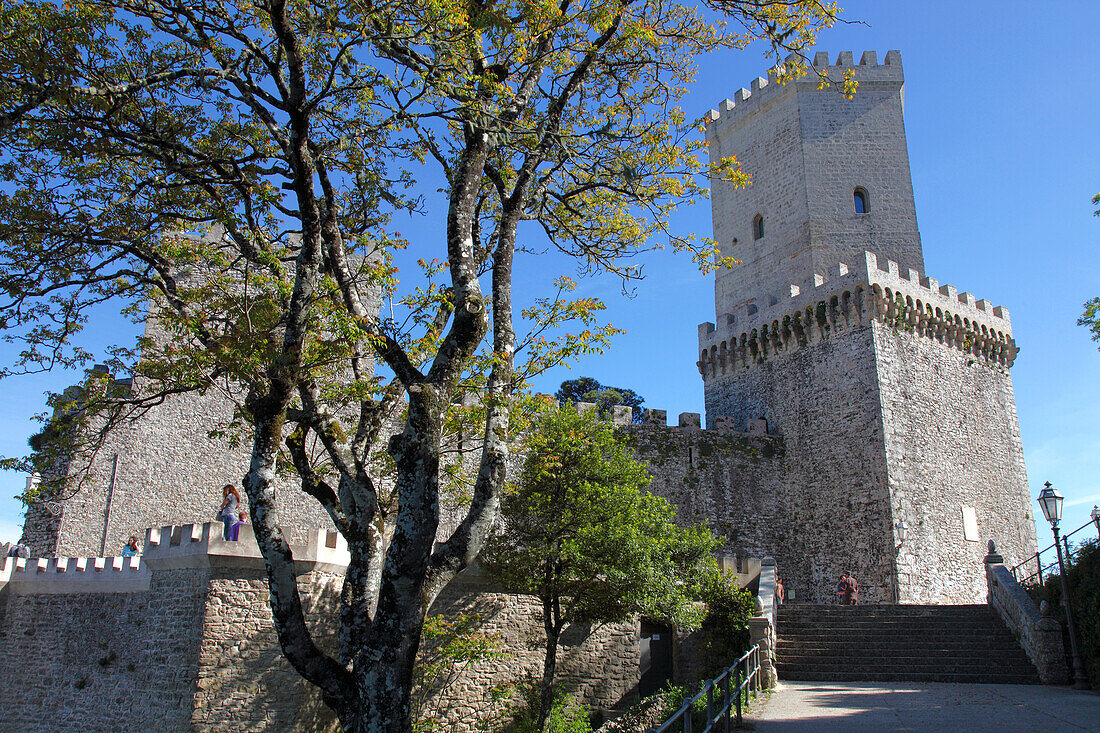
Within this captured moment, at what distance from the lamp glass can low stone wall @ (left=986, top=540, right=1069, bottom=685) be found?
1681mm

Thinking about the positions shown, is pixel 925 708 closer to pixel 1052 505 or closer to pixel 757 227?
pixel 1052 505

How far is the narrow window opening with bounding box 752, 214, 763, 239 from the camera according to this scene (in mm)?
27375

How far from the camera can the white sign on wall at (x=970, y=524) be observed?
860 inches

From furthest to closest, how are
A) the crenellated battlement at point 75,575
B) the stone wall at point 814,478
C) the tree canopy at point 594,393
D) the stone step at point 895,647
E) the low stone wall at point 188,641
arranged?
1. the tree canopy at point 594,393
2. the stone wall at point 814,478
3. the stone step at point 895,647
4. the crenellated battlement at point 75,575
5. the low stone wall at point 188,641

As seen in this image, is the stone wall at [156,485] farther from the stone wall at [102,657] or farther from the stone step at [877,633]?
the stone step at [877,633]

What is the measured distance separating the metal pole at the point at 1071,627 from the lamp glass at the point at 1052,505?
0.52 ft

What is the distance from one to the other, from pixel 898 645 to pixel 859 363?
10.5m

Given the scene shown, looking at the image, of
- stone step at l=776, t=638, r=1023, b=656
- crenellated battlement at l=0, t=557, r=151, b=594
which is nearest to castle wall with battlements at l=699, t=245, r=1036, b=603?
stone step at l=776, t=638, r=1023, b=656

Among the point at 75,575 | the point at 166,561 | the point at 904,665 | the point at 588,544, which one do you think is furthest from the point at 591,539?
the point at 75,575

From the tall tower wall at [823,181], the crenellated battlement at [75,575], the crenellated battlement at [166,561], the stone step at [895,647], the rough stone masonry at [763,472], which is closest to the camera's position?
the crenellated battlement at [166,561]

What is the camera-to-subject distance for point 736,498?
78.1ft

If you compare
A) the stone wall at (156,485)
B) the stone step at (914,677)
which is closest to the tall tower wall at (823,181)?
the stone step at (914,677)

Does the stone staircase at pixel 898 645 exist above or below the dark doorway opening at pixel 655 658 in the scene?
above

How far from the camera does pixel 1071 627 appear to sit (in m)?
11.8
